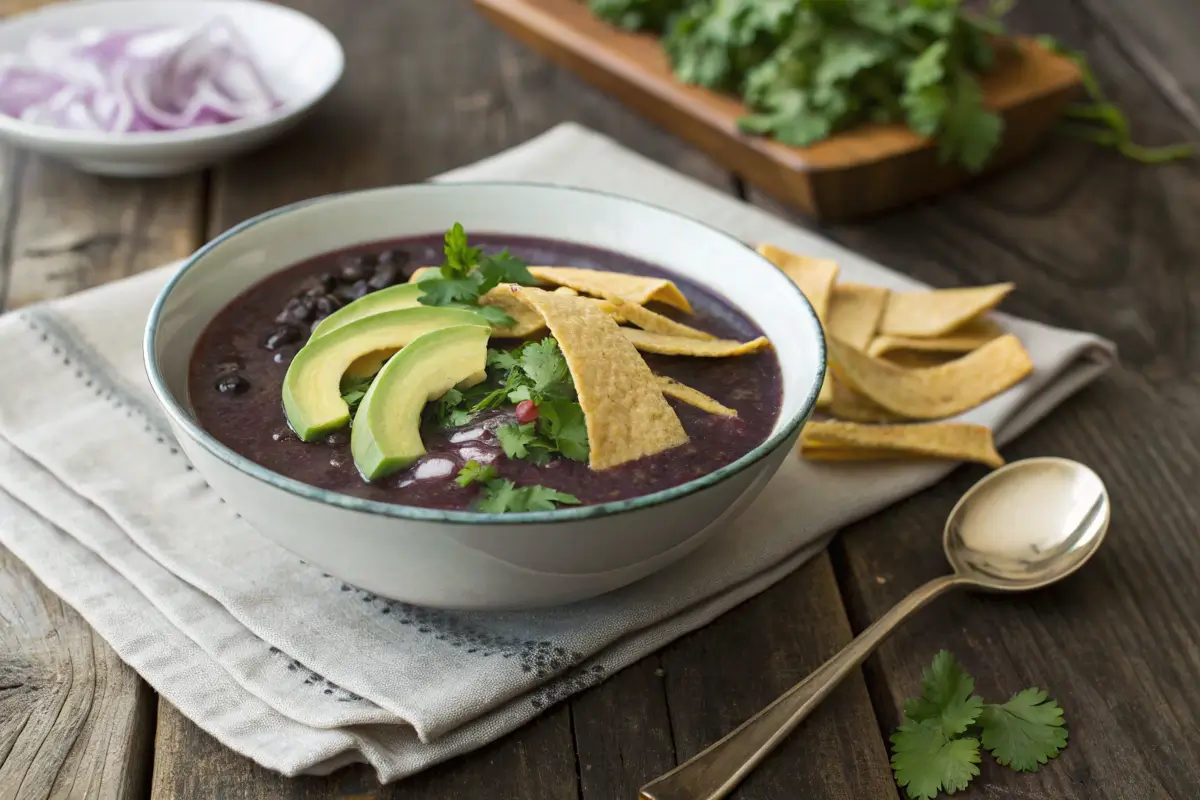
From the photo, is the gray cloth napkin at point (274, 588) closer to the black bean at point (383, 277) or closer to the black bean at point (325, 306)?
the black bean at point (325, 306)

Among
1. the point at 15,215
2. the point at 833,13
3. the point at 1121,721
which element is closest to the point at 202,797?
the point at 1121,721

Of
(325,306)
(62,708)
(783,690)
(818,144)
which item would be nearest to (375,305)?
(325,306)

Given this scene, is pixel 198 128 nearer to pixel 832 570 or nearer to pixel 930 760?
pixel 832 570

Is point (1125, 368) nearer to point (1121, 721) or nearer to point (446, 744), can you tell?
point (1121, 721)

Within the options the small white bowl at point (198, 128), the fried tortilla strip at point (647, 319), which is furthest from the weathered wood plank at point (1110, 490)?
the small white bowl at point (198, 128)

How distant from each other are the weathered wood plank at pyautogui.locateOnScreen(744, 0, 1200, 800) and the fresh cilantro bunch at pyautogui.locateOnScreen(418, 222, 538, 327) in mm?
802

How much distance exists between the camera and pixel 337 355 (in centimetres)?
206

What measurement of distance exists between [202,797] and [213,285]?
958mm

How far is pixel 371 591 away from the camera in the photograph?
1967mm

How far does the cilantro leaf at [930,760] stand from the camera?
1865 mm

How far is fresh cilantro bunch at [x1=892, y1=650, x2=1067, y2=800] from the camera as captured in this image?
6.17 ft

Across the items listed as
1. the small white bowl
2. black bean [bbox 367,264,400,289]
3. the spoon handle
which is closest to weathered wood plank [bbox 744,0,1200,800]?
the spoon handle

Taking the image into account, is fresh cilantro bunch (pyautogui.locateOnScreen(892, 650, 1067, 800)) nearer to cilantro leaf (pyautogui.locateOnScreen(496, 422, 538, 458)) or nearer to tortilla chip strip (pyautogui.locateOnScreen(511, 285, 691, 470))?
tortilla chip strip (pyautogui.locateOnScreen(511, 285, 691, 470))

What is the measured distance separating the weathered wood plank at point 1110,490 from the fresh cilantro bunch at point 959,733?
3 cm
